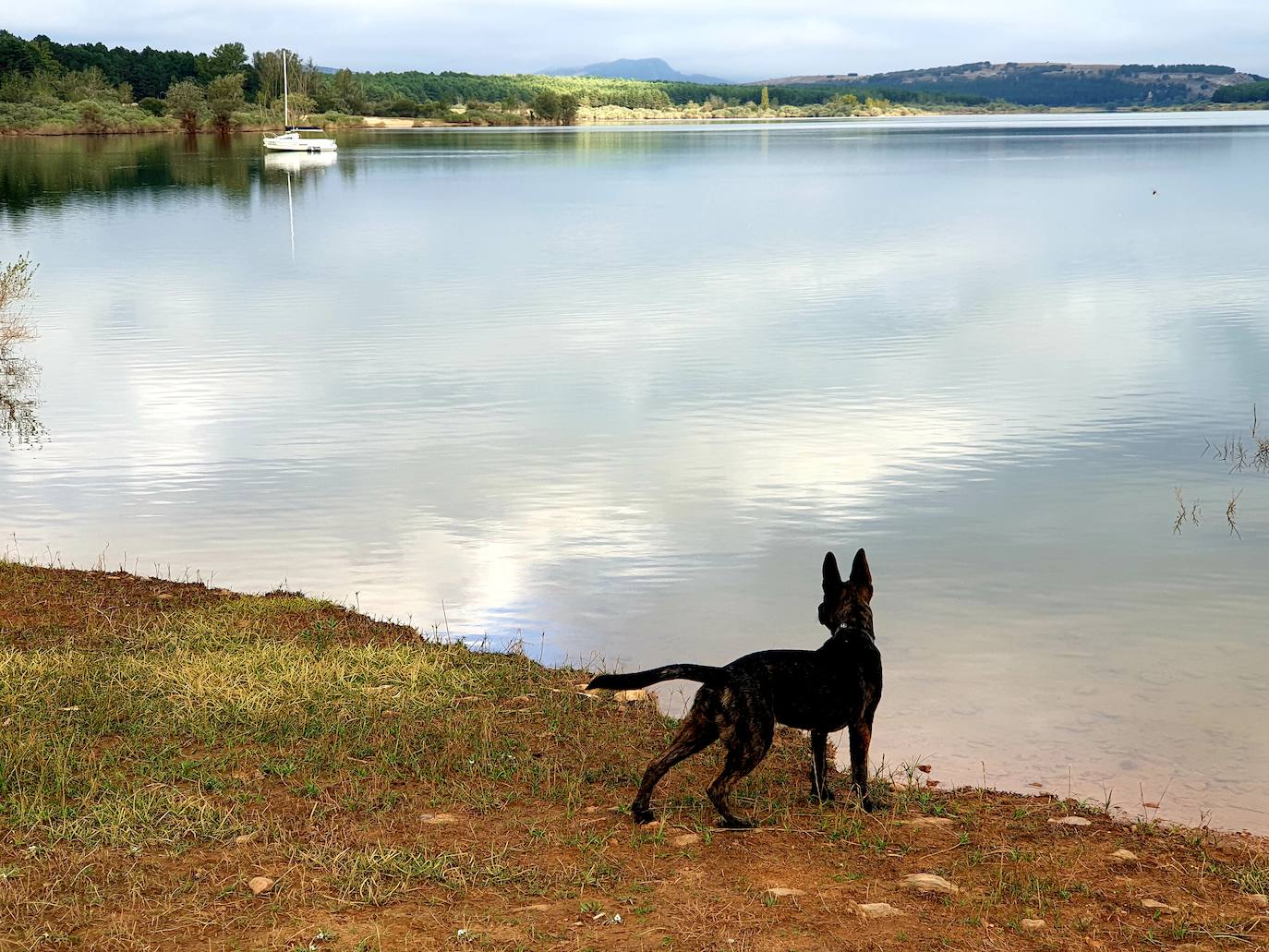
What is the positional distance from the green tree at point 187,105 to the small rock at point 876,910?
544 ft

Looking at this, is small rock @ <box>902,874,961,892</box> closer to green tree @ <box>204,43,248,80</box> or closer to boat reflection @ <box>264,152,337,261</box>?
boat reflection @ <box>264,152,337,261</box>

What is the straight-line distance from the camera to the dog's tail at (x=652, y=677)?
685 centimetres

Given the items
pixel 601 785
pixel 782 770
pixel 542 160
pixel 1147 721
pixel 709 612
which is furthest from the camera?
pixel 542 160

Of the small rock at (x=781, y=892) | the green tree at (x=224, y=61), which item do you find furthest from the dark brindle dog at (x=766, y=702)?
the green tree at (x=224, y=61)

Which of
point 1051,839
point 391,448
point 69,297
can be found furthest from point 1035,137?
point 1051,839

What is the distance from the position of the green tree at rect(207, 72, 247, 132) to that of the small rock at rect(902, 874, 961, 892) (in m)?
165

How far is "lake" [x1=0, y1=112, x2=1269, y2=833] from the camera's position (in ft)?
37.9

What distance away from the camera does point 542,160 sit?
114062mm

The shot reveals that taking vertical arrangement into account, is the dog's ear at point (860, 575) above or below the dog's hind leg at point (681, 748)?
above

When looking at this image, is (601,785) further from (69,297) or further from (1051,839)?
(69,297)

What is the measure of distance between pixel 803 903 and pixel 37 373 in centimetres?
2381

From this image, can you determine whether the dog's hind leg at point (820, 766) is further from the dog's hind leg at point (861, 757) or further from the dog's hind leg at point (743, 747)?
the dog's hind leg at point (743, 747)

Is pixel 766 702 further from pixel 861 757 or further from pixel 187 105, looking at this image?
pixel 187 105

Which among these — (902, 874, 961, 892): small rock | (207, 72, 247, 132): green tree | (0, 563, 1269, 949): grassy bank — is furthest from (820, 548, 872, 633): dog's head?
(207, 72, 247, 132): green tree
